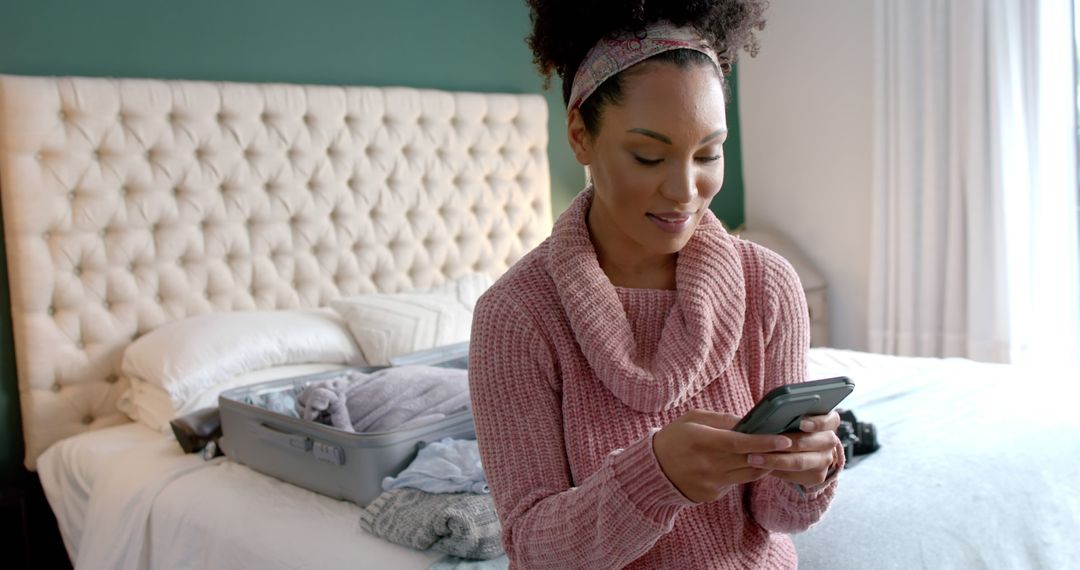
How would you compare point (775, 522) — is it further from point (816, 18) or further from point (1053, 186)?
point (816, 18)

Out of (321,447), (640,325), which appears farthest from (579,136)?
(321,447)

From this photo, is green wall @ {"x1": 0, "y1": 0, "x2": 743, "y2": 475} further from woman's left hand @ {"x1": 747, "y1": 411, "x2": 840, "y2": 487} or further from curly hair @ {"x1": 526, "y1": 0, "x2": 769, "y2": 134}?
A: woman's left hand @ {"x1": 747, "y1": 411, "x2": 840, "y2": 487}

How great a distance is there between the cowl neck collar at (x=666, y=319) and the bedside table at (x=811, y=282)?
10.3 ft

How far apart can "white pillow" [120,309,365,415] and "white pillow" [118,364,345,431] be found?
0.6 inches

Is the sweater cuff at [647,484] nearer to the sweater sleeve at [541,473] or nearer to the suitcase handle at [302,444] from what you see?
the sweater sleeve at [541,473]

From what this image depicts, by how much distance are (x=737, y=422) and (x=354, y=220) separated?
103 inches

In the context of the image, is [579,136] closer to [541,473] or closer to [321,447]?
[541,473]

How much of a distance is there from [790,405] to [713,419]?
0.26 feet

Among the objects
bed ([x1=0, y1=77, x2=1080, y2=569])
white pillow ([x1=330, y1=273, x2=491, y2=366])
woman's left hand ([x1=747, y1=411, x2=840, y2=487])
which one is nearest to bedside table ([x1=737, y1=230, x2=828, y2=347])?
bed ([x1=0, y1=77, x2=1080, y2=569])

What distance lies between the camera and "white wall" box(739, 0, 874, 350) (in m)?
4.12

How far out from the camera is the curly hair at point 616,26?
1.08 meters

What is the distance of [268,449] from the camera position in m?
2.17

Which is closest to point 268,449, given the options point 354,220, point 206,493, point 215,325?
point 206,493

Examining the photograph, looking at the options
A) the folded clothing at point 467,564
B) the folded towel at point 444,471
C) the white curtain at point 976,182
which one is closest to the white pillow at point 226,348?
the folded towel at point 444,471
